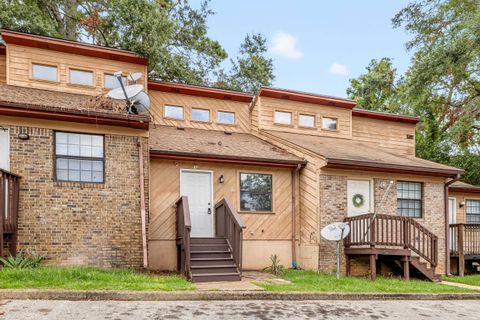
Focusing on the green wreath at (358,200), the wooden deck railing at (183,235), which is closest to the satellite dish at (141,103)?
the wooden deck railing at (183,235)

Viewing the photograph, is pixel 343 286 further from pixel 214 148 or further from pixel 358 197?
pixel 214 148

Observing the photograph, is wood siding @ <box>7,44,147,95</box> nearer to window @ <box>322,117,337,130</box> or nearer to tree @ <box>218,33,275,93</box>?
window @ <box>322,117,337,130</box>

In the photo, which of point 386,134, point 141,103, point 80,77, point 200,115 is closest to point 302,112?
point 200,115

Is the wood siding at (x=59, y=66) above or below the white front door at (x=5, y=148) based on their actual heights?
above

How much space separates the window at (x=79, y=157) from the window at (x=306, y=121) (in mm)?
7879

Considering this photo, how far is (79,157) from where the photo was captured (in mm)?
8656

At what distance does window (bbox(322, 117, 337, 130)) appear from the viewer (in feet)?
48.6

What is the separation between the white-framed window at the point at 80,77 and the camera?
1154 centimetres

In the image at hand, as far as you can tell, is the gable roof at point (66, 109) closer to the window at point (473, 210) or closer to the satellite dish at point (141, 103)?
the satellite dish at point (141, 103)

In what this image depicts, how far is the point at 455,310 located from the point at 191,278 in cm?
508

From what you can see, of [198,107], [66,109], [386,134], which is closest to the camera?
[66,109]

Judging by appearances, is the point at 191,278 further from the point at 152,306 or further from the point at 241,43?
the point at 241,43

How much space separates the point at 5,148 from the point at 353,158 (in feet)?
29.3

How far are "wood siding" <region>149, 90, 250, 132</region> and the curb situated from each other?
24.4 ft
